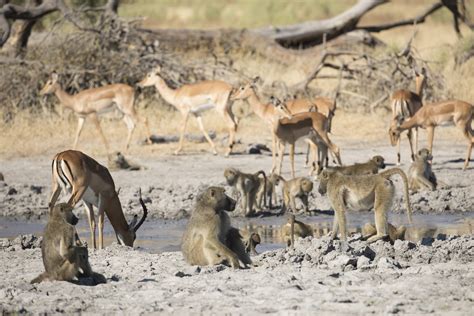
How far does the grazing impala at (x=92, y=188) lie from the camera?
458 inches

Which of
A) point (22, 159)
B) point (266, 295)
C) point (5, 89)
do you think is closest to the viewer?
point (266, 295)

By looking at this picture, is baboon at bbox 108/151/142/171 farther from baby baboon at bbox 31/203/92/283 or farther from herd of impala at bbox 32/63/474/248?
baby baboon at bbox 31/203/92/283

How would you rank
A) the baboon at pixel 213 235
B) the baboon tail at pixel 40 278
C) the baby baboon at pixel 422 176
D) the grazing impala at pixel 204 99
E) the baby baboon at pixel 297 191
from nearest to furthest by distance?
the baboon tail at pixel 40 278 < the baboon at pixel 213 235 < the baby baboon at pixel 297 191 < the baby baboon at pixel 422 176 < the grazing impala at pixel 204 99

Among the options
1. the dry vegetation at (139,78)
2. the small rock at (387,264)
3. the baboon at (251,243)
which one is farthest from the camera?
the dry vegetation at (139,78)

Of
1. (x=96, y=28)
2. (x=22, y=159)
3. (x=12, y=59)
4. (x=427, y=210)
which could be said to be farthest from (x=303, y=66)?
(x=427, y=210)

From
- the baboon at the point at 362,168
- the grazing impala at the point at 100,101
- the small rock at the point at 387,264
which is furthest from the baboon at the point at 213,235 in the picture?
the grazing impala at the point at 100,101

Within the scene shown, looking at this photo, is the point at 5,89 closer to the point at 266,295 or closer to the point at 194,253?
the point at 194,253

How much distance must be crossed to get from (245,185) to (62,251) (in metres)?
6.22

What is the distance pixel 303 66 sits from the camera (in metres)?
26.6

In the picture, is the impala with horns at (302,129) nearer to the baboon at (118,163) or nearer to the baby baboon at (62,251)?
the baboon at (118,163)

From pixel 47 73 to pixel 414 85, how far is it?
800 centimetres

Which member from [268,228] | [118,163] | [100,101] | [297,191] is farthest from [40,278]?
[100,101]

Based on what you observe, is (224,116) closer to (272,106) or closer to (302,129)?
(272,106)

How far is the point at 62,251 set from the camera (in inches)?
325
